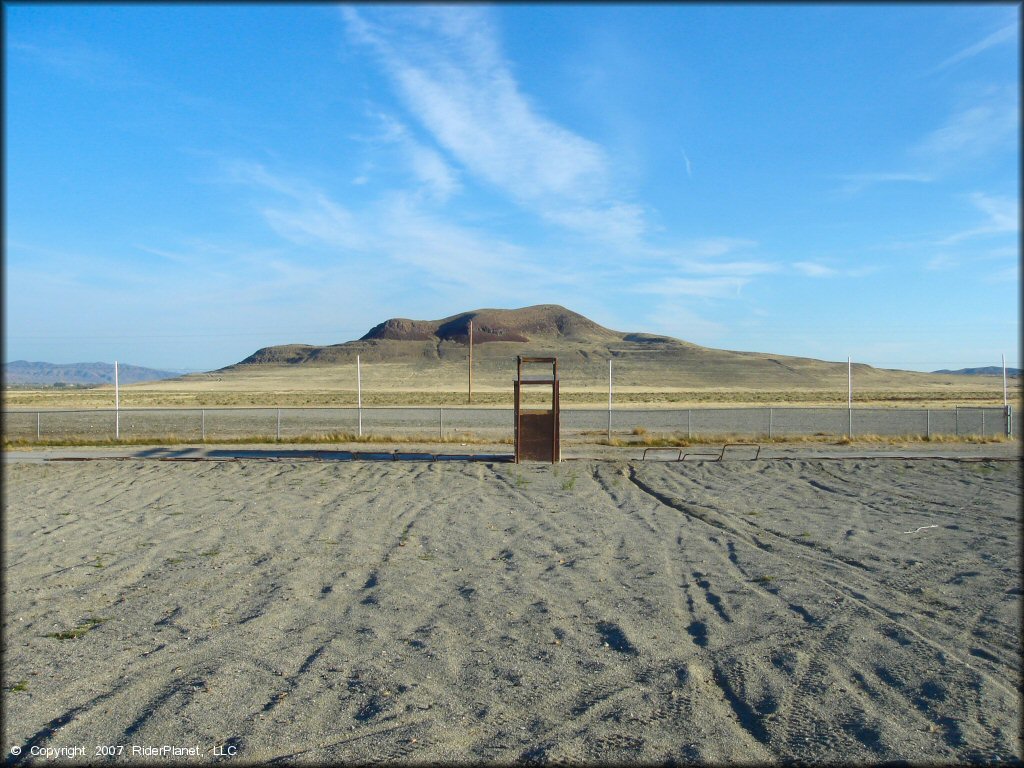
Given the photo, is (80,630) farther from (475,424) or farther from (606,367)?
(606,367)

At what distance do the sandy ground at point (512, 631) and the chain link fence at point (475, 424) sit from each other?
614 inches

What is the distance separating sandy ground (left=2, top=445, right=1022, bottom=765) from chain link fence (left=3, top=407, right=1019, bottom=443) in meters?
15.6

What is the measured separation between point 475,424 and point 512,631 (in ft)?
104

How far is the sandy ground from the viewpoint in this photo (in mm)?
4938

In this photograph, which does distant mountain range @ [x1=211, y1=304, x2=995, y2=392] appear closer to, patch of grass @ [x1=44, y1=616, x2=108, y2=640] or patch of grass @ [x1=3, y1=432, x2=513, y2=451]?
patch of grass @ [x1=3, y1=432, x2=513, y2=451]

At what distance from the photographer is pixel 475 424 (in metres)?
38.5

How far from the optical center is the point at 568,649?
6.49m

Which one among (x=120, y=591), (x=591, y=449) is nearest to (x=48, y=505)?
(x=120, y=591)

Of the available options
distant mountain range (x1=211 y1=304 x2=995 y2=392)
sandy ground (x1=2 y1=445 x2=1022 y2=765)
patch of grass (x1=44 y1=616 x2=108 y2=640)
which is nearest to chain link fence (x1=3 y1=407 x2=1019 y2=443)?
sandy ground (x1=2 y1=445 x2=1022 y2=765)

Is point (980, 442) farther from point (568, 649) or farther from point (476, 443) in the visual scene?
point (568, 649)

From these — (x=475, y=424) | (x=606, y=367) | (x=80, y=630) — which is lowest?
(x=80, y=630)

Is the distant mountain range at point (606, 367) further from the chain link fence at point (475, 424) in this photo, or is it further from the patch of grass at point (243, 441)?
the patch of grass at point (243, 441)

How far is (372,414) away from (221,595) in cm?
3902

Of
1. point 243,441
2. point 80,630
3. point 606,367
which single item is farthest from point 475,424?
point 606,367
